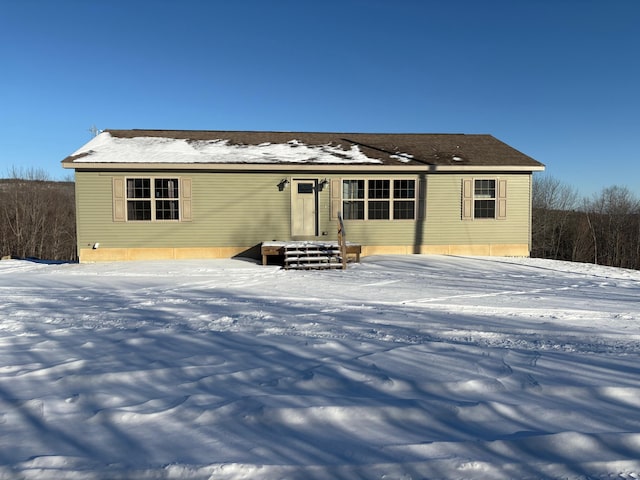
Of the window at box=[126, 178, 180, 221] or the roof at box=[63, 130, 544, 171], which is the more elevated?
the roof at box=[63, 130, 544, 171]

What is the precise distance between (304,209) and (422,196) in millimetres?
3865

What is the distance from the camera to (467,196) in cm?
1257

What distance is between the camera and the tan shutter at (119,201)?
11.6 metres

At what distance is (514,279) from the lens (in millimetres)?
8703

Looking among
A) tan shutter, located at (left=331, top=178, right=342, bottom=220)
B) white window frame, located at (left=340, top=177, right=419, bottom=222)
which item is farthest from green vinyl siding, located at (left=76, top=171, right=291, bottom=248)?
white window frame, located at (left=340, top=177, right=419, bottom=222)

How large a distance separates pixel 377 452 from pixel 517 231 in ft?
40.9

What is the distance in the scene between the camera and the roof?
11789 millimetres

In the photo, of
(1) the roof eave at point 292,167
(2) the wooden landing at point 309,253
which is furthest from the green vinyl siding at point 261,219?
(2) the wooden landing at point 309,253

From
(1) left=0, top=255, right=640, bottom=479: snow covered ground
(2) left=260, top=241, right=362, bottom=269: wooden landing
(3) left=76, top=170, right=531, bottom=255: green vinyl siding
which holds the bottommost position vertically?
(1) left=0, top=255, right=640, bottom=479: snow covered ground

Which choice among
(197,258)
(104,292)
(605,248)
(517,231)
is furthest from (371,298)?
(605,248)

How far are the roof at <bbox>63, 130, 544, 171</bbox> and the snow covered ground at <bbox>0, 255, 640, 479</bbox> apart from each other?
6.72 meters

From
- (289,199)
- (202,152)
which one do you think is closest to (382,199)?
(289,199)

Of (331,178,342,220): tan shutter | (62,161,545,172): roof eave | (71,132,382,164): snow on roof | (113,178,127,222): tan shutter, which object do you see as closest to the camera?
(62,161,545,172): roof eave

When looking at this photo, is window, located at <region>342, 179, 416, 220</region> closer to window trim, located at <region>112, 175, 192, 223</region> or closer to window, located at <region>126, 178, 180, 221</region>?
window trim, located at <region>112, 175, 192, 223</region>
